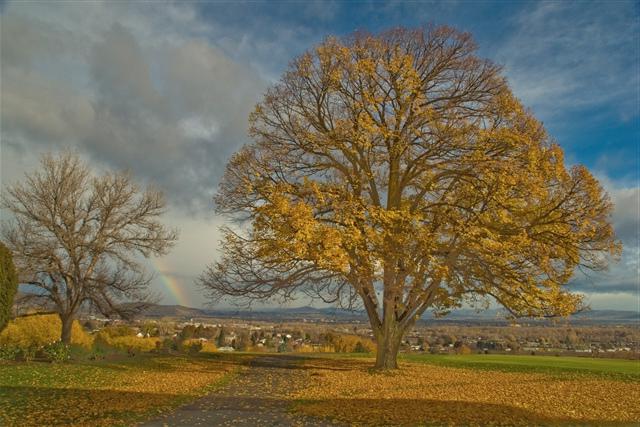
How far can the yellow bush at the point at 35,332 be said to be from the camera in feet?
86.7

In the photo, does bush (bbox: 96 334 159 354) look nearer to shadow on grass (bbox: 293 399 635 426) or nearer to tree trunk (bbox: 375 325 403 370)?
tree trunk (bbox: 375 325 403 370)

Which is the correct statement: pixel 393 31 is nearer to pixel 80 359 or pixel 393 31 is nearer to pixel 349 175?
pixel 349 175

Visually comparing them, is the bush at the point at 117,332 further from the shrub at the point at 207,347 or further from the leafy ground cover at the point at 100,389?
the leafy ground cover at the point at 100,389

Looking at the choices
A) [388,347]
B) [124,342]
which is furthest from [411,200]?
[124,342]

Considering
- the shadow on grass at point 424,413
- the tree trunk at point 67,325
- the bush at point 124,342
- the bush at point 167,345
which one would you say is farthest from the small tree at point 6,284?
the bush at point 124,342

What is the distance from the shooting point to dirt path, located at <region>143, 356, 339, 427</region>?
1052cm

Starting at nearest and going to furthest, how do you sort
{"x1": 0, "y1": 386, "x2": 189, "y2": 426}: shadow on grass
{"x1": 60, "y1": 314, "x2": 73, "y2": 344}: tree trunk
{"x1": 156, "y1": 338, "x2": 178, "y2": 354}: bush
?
{"x1": 0, "y1": 386, "x2": 189, "y2": 426}: shadow on grass, {"x1": 60, "y1": 314, "x2": 73, "y2": 344}: tree trunk, {"x1": 156, "y1": 338, "x2": 178, "y2": 354}: bush


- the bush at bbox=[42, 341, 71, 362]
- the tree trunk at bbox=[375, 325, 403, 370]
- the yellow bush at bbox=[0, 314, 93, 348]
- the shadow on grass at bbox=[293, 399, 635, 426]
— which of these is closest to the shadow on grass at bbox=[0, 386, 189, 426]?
the shadow on grass at bbox=[293, 399, 635, 426]

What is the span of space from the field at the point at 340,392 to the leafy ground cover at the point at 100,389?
0.10 ft

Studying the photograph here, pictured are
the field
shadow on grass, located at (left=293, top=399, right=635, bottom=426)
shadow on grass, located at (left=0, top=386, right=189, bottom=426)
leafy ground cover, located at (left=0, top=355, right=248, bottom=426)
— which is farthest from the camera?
the field

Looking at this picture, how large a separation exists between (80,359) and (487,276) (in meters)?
16.9

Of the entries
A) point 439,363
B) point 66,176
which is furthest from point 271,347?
point 66,176

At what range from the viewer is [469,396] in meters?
14.2

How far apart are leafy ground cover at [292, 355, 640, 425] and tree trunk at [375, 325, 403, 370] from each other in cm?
52
